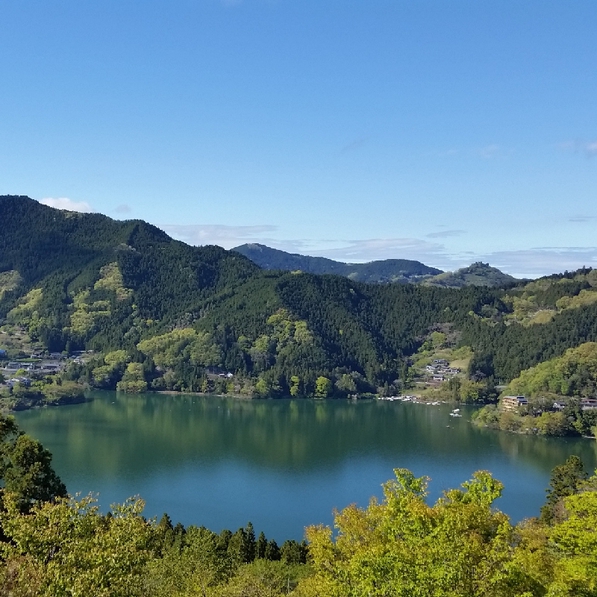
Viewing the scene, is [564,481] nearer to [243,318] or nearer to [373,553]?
[373,553]

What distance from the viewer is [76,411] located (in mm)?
83688

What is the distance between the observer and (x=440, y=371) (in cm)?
11688

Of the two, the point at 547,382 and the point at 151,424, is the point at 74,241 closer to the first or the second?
the point at 151,424

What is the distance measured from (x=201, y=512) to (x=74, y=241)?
476 ft

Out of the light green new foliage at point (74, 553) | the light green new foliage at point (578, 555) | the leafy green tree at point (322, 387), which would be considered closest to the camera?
the light green new foliage at point (74, 553)

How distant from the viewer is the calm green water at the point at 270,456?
4428cm

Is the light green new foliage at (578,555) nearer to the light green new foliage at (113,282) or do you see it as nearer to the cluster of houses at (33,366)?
the cluster of houses at (33,366)

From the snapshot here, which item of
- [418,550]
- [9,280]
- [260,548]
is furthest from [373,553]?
[9,280]

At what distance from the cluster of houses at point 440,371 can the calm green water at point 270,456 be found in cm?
2133

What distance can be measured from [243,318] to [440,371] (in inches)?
1601

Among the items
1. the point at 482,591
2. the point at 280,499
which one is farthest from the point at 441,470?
the point at 482,591

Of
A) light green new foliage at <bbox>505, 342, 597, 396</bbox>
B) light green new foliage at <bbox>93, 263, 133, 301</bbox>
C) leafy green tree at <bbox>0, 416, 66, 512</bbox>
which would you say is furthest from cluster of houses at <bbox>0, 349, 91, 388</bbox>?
leafy green tree at <bbox>0, 416, 66, 512</bbox>

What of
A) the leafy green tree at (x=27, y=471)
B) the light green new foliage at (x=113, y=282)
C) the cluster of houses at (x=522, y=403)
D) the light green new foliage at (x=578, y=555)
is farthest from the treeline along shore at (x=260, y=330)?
the light green new foliage at (x=578, y=555)

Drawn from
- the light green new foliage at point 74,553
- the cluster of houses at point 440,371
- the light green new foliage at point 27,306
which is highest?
the light green new foliage at point 27,306
